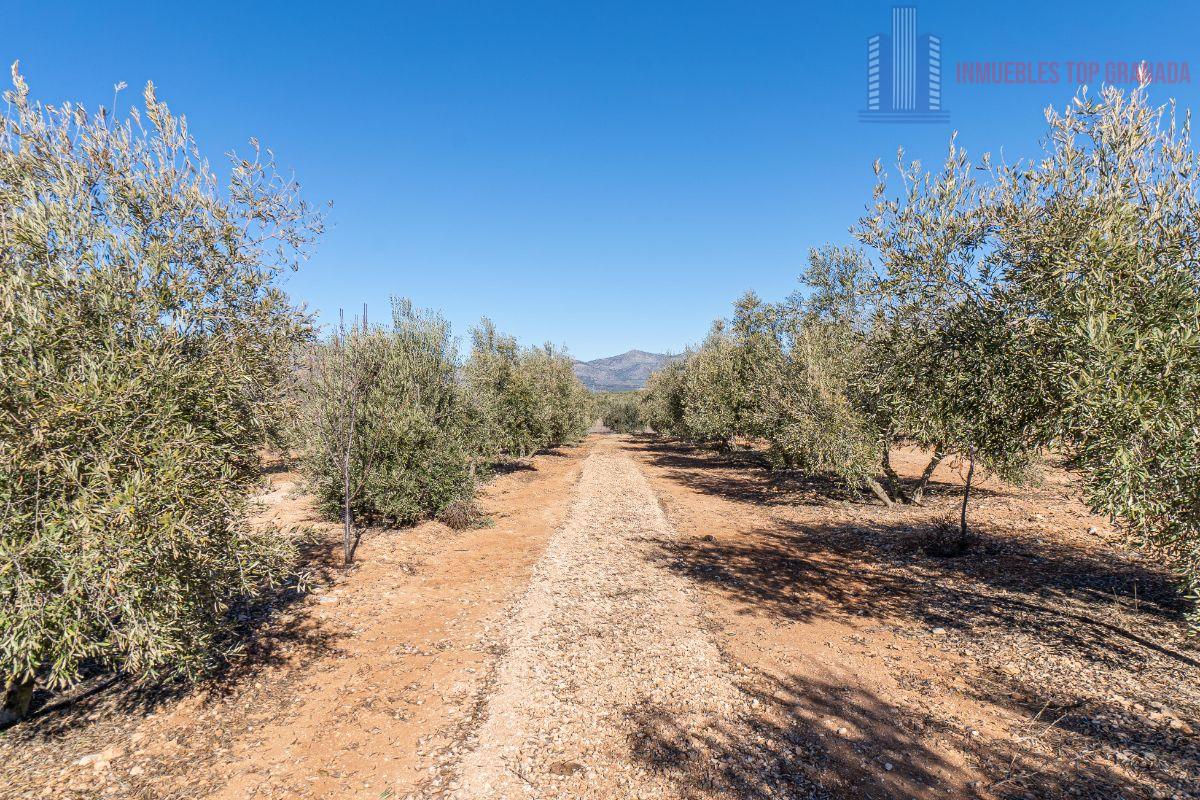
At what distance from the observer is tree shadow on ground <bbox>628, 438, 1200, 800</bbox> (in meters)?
6.02

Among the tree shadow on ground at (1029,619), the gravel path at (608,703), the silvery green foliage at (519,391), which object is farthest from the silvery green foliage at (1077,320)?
the silvery green foliage at (519,391)

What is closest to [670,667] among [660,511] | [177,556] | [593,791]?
[593,791]

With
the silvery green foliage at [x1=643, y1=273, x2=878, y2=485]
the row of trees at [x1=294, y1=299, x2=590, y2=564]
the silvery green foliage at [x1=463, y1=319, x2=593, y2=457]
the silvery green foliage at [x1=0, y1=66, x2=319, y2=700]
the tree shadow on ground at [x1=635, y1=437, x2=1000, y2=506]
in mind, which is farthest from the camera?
the silvery green foliage at [x1=463, y1=319, x2=593, y2=457]

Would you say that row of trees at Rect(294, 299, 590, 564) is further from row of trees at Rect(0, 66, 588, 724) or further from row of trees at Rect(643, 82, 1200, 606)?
row of trees at Rect(643, 82, 1200, 606)

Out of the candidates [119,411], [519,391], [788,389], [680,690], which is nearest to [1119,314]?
[680,690]

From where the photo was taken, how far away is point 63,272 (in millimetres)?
6281

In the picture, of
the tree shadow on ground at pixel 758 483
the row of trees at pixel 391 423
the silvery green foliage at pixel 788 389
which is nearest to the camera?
the row of trees at pixel 391 423

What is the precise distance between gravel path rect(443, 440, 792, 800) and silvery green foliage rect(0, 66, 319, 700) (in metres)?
4.28

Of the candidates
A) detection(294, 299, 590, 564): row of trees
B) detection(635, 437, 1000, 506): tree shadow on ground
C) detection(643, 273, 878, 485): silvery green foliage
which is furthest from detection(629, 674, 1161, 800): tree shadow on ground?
detection(635, 437, 1000, 506): tree shadow on ground

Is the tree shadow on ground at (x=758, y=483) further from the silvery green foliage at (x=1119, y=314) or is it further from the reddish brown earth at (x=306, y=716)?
the reddish brown earth at (x=306, y=716)

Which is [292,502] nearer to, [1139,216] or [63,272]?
[63,272]

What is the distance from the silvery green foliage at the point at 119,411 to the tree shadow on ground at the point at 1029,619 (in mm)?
9000

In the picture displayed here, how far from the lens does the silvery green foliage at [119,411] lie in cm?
536

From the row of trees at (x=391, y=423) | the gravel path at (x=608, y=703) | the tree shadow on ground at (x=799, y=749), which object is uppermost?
the row of trees at (x=391, y=423)
